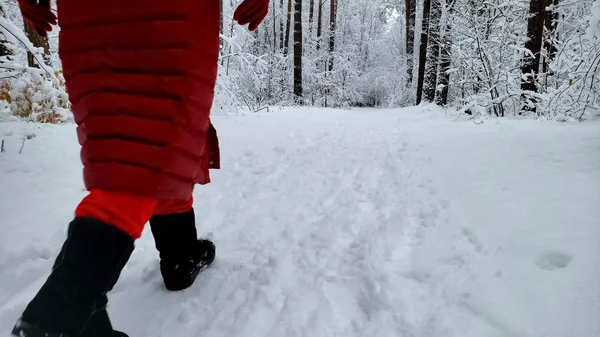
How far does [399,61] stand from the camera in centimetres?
1869

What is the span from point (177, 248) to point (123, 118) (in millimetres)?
681

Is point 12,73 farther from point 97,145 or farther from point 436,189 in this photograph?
point 436,189

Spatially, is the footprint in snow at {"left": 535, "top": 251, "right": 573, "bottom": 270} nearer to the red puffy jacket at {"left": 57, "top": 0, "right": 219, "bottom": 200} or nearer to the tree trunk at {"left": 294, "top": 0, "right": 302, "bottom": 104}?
the red puffy jacket at {"left": 57, "top": 0, "right": 219, "bottom": 200}

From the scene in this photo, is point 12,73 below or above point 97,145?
above

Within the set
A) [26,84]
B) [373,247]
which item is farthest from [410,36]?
[373,247]

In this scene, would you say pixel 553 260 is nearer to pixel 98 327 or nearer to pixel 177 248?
pixel 177 248

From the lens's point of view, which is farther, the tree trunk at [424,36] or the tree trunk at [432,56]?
the tree trunk at [424,36]

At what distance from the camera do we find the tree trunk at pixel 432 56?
9781mm

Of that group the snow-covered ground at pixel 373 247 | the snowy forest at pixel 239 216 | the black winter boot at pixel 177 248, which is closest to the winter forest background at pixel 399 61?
the snowy forest at pixel 239 216

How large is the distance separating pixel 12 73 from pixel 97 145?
2.79m

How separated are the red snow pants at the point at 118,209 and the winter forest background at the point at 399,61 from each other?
2.65 meters

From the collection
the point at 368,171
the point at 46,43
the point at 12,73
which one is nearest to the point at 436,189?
the point at 368,171

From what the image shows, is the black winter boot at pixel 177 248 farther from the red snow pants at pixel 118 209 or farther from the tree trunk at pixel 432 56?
the tree trunk at pixel 432 56

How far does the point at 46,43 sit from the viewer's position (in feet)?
14.6
